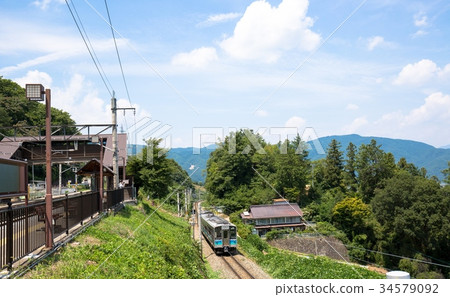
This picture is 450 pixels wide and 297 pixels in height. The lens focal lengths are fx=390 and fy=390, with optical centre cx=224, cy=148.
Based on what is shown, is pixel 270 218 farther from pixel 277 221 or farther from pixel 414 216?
pixel 414 216

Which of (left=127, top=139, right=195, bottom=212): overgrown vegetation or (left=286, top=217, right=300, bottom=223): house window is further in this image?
(left=286, top=217, right=300, bottom=223): house window

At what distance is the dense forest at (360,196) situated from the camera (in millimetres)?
35281

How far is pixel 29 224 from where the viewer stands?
22.4 ft

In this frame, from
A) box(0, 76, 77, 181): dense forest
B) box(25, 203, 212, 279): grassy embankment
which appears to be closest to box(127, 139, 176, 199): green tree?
box(25, 203, 212, 279): grassy embankment

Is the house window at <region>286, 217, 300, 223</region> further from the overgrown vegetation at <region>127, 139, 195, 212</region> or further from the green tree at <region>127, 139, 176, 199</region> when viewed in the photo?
the green tree at <region>127, 139, 176, 199</region>

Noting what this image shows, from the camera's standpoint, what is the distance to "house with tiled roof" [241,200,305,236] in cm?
3785

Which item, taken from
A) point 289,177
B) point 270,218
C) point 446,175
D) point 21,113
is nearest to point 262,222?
point 270,218

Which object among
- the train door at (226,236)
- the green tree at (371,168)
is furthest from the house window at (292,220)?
the train door at (226,236)

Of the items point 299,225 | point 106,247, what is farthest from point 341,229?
point 106,247

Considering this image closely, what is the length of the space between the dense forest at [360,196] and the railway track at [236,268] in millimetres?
9243

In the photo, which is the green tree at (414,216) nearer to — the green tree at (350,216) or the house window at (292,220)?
the green tree at (350,216)

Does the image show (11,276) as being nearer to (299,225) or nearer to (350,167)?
(299,225)

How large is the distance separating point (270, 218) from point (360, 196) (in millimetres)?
16138

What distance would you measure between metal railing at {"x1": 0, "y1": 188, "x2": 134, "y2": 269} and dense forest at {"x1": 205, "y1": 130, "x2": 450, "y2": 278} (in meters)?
20.5
